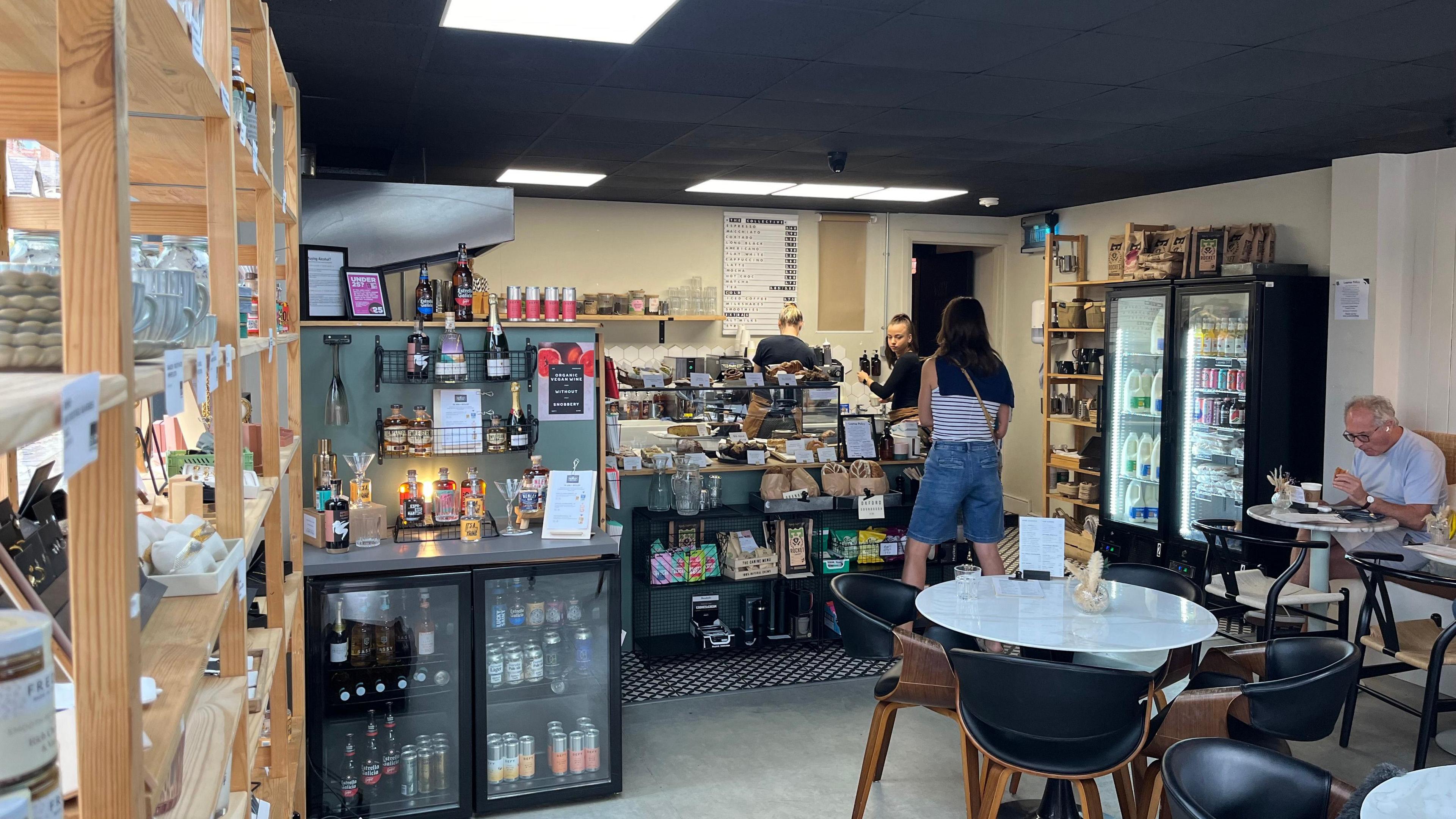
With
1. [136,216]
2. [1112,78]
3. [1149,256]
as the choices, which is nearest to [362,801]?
[136,216]

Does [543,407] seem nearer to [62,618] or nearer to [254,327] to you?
[254,327]

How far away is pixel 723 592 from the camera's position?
546 cm

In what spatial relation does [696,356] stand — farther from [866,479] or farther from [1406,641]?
[1406,641]

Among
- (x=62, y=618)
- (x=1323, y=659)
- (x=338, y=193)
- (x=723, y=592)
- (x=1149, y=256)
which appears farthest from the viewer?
(x=1149, y=256)

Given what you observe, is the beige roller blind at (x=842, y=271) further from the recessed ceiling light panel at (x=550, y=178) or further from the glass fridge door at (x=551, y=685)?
the glass fridge door at (x=551, y=685)

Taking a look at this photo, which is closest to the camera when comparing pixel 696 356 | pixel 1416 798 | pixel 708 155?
pixel 1416 798

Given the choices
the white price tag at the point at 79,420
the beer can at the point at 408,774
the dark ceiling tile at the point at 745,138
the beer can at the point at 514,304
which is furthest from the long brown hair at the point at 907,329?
the white price tag at the point at 79,420

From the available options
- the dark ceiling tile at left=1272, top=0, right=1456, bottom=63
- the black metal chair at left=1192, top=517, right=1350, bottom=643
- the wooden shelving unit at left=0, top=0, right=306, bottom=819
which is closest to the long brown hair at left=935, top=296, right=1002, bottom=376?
the black metal chair at left=1192, top=517, right=1350, bottom=643

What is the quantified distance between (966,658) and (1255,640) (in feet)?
11.9

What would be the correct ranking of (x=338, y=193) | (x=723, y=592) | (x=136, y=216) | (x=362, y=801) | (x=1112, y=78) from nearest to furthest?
1. (x=136, y=216)
2. (x=362, y=801)
3. (x=1112, y=78)
4. (x=338, y=193)
5. (x=723, y=592)

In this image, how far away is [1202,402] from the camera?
20.6 ft

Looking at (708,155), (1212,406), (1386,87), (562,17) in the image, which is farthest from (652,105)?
(1212,406)

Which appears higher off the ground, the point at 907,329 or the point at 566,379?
the point at 907,329

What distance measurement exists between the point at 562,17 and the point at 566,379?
1.40m
